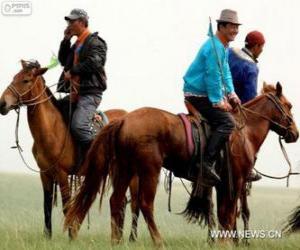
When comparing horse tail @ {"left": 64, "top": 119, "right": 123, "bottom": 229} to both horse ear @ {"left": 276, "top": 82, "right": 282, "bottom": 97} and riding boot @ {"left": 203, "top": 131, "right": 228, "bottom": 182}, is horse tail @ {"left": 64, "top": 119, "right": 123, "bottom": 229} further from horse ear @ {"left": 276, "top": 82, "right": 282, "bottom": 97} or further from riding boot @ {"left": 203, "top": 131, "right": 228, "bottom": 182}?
horse ear @ {"left": 276, "top": 82, "right": 282, "bottom": 97}

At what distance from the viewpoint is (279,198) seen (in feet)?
79.3

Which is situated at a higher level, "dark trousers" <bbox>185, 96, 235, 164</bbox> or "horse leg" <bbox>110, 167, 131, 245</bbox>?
"dark trousers" <bbox>185, 96, 235, 164</bbox>

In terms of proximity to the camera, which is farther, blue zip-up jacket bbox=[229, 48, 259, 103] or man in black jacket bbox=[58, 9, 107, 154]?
blue zip-up jacket bbox=[229, 48, 259, 103]

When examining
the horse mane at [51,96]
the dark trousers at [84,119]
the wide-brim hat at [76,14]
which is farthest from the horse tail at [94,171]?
the wide-brim hat at [76,14]

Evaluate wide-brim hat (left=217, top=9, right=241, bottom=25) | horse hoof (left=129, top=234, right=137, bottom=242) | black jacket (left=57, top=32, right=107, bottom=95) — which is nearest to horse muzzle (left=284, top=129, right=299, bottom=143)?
wide-brim hat (left=217, top=9, right=241, bottom=25)

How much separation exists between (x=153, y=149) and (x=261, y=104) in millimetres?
2185

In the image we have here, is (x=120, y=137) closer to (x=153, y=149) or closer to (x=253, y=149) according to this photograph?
(x=153, y=149)

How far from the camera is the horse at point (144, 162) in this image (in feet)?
32.8

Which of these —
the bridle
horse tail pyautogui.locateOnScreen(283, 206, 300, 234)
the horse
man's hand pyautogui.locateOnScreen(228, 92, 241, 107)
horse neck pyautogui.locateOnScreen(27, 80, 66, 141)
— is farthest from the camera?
horse tail pyautogui.locateOnScreen(283, 206, 300, 234)

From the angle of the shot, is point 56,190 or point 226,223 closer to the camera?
point 226,223

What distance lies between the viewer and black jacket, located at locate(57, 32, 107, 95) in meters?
11.7

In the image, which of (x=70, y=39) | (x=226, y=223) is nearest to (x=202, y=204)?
(x=226, y=223)

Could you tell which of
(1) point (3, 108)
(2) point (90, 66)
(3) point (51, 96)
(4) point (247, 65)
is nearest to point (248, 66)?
(4) point (247, 65)

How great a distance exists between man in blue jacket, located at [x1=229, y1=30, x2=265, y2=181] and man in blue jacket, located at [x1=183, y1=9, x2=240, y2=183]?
137 cm
